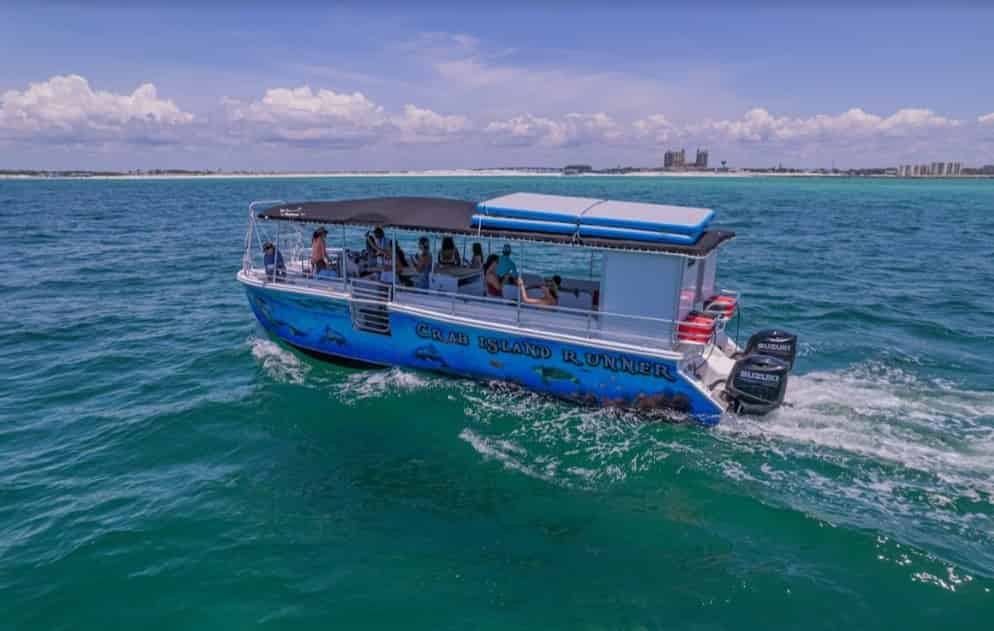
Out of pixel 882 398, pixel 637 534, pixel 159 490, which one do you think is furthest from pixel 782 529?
pixel 159 490

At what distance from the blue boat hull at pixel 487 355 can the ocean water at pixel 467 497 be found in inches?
15.7

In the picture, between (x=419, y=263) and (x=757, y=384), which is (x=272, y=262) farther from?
(x=757, y=384)

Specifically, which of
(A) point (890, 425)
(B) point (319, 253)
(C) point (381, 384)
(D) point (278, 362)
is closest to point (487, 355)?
(C) point (381, 384)

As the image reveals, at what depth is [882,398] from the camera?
12.9 meters

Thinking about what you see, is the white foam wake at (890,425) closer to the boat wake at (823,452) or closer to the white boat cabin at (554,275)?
the boat wake at (823,452)

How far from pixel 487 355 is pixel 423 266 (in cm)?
288

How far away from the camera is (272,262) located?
15023mm

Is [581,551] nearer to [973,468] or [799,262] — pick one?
[973,468]

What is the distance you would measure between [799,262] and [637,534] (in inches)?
1066

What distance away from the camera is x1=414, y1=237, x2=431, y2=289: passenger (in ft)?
46.6

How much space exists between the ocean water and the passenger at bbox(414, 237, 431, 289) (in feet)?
6.88

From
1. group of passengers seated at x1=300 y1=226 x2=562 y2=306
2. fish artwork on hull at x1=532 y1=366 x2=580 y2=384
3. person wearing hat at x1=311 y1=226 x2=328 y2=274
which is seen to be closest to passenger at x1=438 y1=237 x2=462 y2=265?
group of passengers seated at x1=300 y1=226 x2=562 y2=306

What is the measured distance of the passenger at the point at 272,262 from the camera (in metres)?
14.9

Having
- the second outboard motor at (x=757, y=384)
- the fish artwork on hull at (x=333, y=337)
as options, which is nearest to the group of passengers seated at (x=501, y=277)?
the fish artwork on hull at (x=333, y=337)
